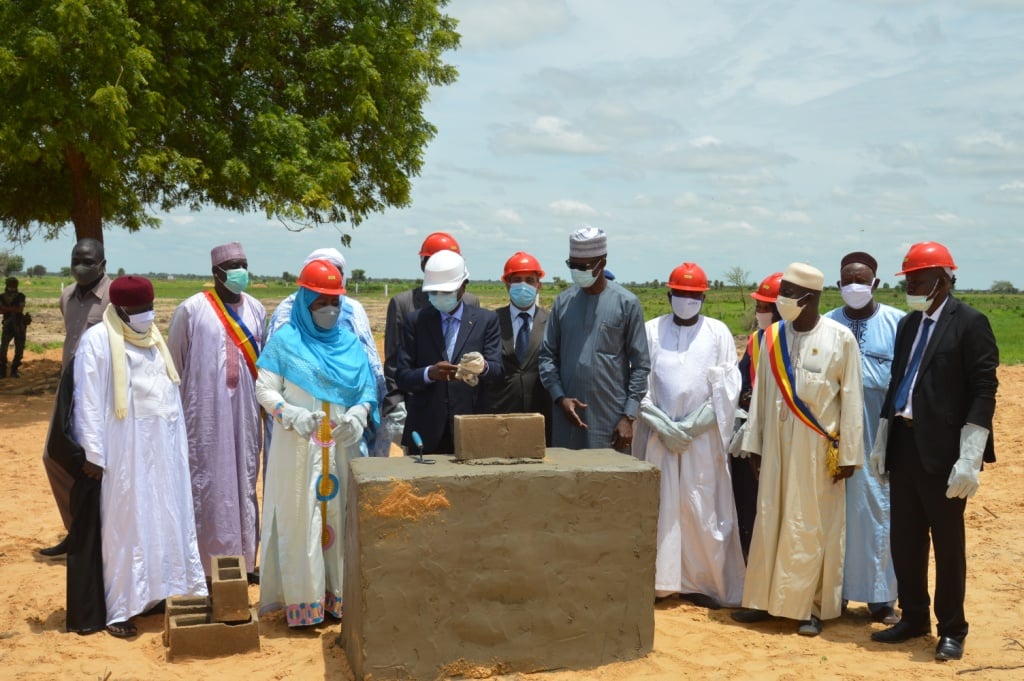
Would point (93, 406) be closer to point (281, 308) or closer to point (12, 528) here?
→ point (281, 308)

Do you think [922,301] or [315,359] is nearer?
[922,301]

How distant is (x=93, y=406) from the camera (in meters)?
4.88

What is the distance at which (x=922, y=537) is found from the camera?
16.4 feet

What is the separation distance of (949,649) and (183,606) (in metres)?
4.01

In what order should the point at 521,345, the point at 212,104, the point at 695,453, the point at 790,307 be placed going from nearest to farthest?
the point at 790,307, the point at 695,453, the point at 521,345, the point at 212,104

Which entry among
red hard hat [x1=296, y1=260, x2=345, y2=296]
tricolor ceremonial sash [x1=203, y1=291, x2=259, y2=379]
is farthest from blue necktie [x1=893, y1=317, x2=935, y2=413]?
tricolor ceremonial sash [x1=203, y1=291, x2=259, y2=379]

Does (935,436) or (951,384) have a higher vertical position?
(951,384)

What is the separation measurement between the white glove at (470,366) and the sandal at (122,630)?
2209mm

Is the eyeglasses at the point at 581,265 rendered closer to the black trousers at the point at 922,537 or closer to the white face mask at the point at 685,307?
the white face mask at the point at 685,307

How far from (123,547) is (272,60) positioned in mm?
9947

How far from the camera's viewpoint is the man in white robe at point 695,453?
18.3 ft

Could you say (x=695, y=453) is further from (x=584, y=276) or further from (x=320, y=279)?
(x=320, y=279)

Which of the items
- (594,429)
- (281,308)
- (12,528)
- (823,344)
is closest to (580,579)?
(594,429)

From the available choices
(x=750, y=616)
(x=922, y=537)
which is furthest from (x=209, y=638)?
(x=922, y=537)
